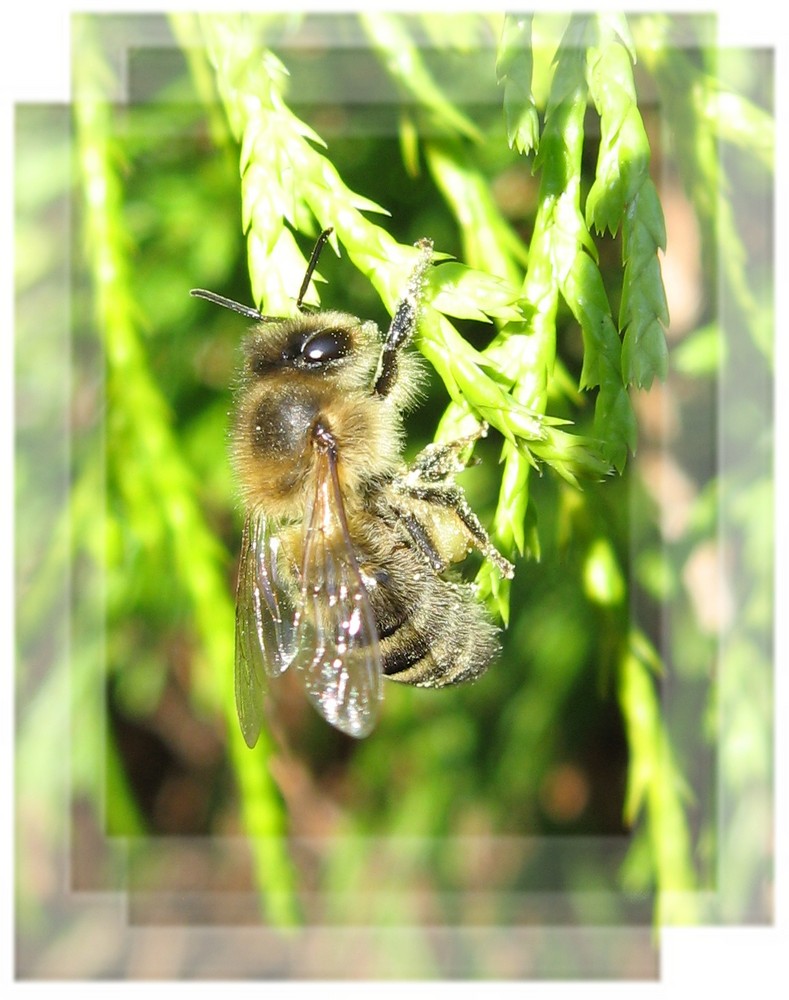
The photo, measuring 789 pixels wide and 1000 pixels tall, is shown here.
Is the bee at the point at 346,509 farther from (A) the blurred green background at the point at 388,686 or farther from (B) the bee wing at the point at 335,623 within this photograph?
(A) the blurred green background at the point at 388,686

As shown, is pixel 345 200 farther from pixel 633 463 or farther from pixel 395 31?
pixel 633 463

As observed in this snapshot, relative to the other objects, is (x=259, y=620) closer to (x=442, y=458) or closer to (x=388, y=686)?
(x=442, y=458)

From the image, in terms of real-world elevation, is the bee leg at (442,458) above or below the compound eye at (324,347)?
below

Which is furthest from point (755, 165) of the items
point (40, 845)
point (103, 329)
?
point (40, 845)

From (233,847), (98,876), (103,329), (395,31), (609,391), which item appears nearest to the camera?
(609,391)

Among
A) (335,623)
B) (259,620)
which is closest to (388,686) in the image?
(259,620)

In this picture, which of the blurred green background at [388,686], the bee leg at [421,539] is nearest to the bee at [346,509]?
the bee leg at [421,539]

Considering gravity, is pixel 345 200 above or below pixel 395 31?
below
